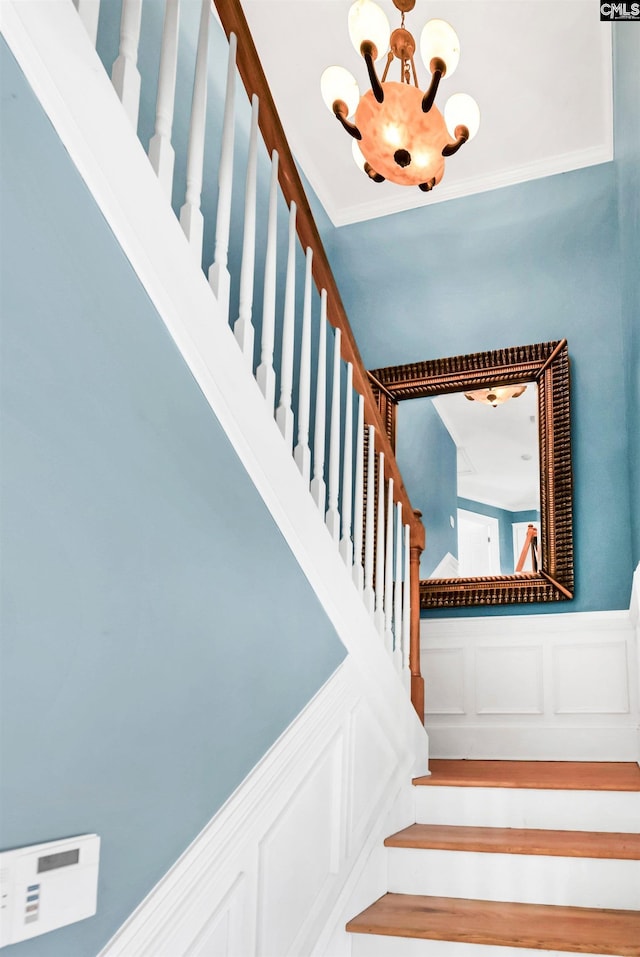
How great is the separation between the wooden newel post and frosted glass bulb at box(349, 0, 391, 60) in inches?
68.5

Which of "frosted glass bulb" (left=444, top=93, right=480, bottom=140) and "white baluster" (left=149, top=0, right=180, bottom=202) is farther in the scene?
"frosted glass bulb" (left=444, top=93, right=480, bottom=140)

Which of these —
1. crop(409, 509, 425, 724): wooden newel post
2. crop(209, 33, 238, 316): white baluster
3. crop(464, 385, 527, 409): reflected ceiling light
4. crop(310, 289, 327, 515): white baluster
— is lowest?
crop(409, 509, 425, 724): wooden newel post

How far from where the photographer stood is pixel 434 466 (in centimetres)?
401

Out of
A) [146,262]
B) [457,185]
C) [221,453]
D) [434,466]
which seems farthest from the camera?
[457,185]

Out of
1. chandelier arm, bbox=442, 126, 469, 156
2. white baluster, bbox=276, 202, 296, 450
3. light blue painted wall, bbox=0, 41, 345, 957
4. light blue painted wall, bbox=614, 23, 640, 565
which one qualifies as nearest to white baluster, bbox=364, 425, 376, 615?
white baluster, bbox=276, 202, 296, 450

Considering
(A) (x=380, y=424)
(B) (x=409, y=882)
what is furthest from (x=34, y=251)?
(B) (x=409, y=882)

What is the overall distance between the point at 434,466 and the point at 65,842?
3.14 meters

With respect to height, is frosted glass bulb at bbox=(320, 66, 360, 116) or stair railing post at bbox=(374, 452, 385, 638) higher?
frosted glass bulb at bbox=(320, 66, 360, 116)

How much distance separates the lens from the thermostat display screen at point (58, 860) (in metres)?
1.02

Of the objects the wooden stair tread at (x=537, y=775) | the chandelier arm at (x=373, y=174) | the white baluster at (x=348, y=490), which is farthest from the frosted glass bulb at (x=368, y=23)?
the wooden stair tread at (x=537, y=775)

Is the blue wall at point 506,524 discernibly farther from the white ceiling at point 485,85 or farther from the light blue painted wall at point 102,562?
the light blue painted wall at point 102,562

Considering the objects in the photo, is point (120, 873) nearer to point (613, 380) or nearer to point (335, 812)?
point (335, 812)

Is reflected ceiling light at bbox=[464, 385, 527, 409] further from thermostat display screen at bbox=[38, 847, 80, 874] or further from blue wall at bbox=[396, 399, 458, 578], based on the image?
thermostat display screen at bbox=[38, 847, 80, 874]

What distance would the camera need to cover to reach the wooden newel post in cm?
297
